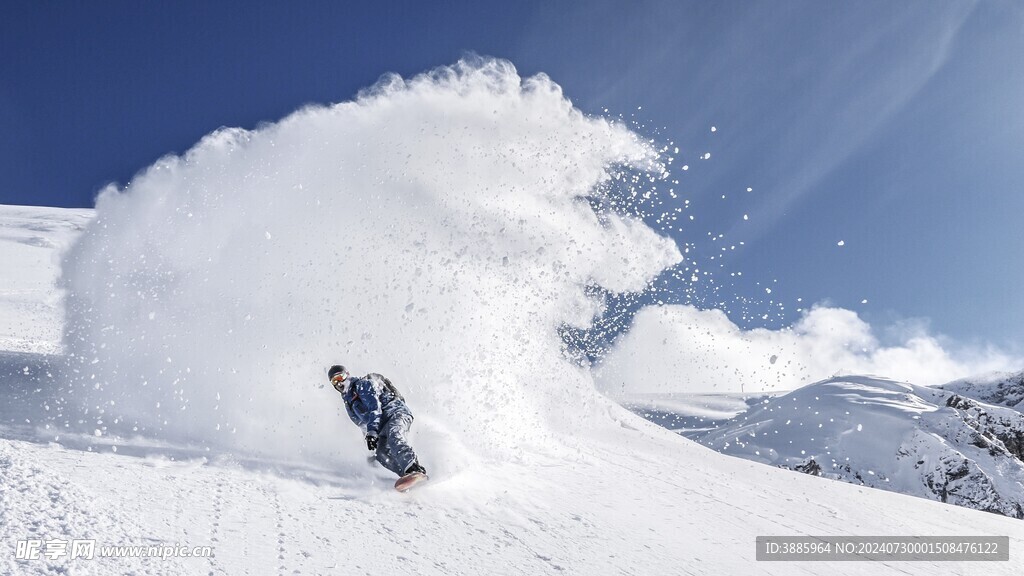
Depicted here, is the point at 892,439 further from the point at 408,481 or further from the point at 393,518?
the point at 393,518

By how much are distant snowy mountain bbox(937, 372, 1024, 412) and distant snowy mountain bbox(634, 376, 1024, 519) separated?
33413 millimetres

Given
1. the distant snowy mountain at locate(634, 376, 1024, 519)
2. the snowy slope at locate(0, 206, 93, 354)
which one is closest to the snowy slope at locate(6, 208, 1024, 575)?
the snowy slope at locate(0, 206, 93, 354)

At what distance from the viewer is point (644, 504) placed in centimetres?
639

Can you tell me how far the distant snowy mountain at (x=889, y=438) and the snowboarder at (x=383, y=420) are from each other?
141 feet

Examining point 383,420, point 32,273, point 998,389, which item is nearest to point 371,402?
point 383,420

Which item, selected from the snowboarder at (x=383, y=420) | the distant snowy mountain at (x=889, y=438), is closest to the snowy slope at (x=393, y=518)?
the snowboarder at (x=383, y=420)

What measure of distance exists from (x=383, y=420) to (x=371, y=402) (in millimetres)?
217

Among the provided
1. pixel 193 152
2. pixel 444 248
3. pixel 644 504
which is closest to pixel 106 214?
pixel 193 152

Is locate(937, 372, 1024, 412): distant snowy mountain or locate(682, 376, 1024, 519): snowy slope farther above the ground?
locate(937, 372, 1024, 412): distant snowy mountain

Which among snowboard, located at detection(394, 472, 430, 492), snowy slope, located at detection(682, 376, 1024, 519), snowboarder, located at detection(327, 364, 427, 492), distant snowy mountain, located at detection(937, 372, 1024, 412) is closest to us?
snowboard, located at detection(394, 472, 430, 492)

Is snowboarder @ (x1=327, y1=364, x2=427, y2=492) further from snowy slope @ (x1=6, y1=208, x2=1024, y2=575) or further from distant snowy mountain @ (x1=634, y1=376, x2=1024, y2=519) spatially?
distant snowy mountain @ (x1=634, y1=376, x2=1024, y2=519)

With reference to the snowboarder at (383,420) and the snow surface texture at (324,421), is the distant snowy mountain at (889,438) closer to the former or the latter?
the snow surface texture at (324,421)

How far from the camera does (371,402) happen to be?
5926 millimetres

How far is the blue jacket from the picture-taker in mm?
5859
